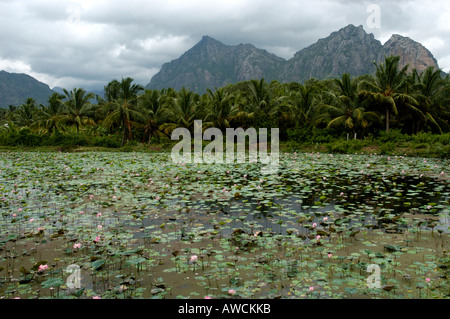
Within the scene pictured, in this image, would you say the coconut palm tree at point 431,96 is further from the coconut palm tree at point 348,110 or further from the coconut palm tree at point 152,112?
the coconut palm tree at point 152,112

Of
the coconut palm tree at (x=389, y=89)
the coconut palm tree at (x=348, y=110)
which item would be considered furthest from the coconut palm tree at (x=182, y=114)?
the coconut palm tree at (x=389, y=89)

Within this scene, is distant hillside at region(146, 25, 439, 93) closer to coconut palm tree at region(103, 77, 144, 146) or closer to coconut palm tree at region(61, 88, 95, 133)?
coconut palm tree at region(103, 77, 144, 146)

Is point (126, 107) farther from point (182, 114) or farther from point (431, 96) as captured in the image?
point (431, 96)

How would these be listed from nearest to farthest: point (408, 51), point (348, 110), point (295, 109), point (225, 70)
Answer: point (348, 110), point (295, 109), point (408, 51), point (225, 70)

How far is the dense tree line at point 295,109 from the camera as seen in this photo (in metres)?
21.5

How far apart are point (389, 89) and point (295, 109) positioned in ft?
21.8

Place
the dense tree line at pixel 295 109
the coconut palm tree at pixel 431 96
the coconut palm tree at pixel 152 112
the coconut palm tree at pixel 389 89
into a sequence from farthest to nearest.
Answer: the coconut palm tree at pixel 152 112 < the coconut palm tree at pixel 431 96 < the dense tree line at pixel 295 109 < the coconut palm tree at pixel 389 89

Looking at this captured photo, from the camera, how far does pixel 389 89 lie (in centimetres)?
2134

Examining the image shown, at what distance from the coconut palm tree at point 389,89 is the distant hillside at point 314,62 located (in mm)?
48189

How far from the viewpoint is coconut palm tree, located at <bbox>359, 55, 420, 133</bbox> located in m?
20.8

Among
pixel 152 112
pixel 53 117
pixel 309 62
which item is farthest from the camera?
pixel 309 62

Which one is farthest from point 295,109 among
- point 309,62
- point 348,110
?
point 309,62
